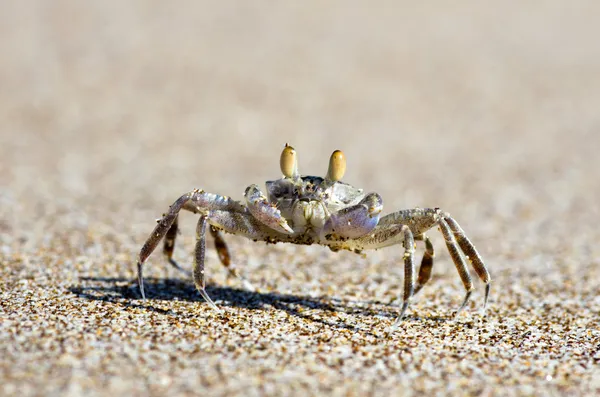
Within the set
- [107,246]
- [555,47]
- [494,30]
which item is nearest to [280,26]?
[494,30]

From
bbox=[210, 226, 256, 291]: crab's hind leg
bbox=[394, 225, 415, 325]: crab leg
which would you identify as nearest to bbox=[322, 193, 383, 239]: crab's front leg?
bbox=[394, 225, 415, 325]: crab leg

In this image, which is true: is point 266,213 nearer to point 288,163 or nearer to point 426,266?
point 288,163

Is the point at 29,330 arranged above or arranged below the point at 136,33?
below

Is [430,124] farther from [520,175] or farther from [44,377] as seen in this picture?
[44,377]

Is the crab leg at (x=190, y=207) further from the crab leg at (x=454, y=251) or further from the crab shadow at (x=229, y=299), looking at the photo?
the crab leg at (x=454, y=251)

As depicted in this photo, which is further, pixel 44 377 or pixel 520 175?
pixel 520 175

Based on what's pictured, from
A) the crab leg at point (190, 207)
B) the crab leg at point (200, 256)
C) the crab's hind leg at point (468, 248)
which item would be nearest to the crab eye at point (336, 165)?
the crab leg at point (190, 207)

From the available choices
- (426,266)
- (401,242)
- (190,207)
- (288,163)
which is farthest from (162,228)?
(426,266)

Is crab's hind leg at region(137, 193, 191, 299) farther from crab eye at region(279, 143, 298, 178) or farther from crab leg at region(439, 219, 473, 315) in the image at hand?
crab leg at region(439, 219, 473, 315)
